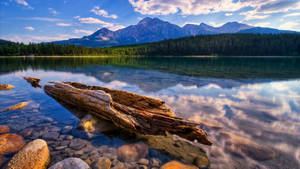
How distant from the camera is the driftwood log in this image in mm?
5633

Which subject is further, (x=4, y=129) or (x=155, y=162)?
(x=4, y=129)

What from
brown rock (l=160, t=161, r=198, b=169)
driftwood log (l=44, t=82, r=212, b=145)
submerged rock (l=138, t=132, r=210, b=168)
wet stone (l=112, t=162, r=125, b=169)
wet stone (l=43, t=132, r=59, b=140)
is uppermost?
driftwood log (l=44, t=82, r=212, b=145)

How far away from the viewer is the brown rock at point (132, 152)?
197 inches

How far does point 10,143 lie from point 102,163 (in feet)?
12.1

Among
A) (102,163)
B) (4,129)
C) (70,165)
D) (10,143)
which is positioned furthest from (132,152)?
(4,129)

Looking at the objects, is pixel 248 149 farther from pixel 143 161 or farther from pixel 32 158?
pixel 32 158

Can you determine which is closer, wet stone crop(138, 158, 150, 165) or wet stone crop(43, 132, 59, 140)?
wet stone crop(138, 158, 150, 165)

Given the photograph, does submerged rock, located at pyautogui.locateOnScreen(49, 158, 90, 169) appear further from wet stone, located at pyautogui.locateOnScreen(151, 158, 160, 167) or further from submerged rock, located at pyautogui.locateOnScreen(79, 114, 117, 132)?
submerged rock, located at pyautogui.locateOnScreen(79, 114, 117, 132)

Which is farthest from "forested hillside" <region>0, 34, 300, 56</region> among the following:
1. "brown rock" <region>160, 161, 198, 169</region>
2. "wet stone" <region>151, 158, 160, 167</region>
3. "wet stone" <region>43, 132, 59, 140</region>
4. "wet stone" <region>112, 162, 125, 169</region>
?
"brown rock" <region>160, 161, 198, 169</region>

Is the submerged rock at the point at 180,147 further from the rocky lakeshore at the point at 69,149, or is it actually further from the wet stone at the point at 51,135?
the wet stone at the point at 51,135

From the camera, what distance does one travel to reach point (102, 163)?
467 centimetres

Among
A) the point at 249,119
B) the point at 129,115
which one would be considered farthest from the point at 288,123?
the point at 129,115

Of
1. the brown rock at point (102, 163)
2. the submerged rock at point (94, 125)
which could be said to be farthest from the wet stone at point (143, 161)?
the submerged rock at point (94, 125)

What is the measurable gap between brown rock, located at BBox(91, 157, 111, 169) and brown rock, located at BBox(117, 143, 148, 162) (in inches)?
17.0
